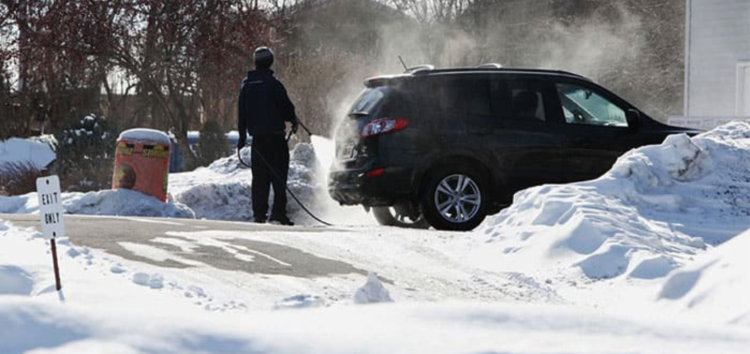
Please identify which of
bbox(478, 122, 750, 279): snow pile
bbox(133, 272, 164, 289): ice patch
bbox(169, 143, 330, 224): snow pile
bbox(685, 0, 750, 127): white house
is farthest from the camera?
bbox(685, 0, 750, 127): white house

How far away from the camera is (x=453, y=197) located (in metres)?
14.4

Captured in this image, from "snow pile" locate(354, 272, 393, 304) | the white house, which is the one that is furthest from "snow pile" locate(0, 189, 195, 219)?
the white house

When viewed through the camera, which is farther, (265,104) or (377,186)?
(265,104)

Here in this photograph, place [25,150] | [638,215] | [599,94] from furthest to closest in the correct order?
1. [25,150]
2. [599,94]
3. [638,215]

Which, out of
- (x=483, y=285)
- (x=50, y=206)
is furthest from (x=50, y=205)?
(x=483, y=285)

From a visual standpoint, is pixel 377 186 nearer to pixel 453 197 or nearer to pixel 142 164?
pixel 453 197

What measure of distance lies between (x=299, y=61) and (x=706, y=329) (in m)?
26.9

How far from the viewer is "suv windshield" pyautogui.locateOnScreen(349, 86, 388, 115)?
14.5 metres

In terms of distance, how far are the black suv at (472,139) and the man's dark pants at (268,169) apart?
3.42ft

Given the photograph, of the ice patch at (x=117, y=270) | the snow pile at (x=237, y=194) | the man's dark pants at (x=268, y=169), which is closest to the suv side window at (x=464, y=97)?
the man's dark pants at (x=268, y=169)

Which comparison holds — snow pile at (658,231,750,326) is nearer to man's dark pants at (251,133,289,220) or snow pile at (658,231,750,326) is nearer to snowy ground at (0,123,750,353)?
snowy ground at (0,123,750,353)

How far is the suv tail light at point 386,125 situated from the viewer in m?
14.3

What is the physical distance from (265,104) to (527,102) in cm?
289

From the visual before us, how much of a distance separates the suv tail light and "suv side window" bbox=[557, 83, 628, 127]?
176 centimetres
